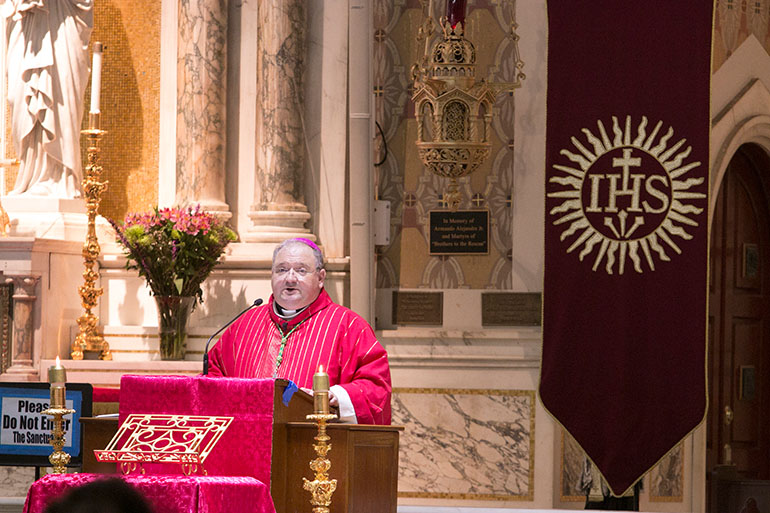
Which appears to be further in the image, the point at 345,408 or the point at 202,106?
the point at 202,106

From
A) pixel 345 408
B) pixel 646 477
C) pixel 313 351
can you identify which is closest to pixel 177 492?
pixel 345 408

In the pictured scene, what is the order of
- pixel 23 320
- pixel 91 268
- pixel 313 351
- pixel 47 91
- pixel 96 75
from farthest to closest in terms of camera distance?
pixel 47 91
pixel 91 268
pixel 96 75
pixel 23 320
pixel 313 351

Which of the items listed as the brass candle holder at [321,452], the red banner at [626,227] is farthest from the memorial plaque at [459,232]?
the brass candle holder at [321,452]

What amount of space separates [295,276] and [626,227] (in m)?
2.53

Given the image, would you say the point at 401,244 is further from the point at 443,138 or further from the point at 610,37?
the point at 610,37

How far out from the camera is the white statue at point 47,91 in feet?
23.6

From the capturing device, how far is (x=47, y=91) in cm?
719

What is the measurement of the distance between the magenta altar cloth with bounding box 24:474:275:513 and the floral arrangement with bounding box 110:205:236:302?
3.07m

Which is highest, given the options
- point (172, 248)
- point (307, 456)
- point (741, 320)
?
point (172, 248)

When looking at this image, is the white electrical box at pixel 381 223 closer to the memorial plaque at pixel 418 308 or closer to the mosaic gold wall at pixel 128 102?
the memorial plaque at pixel 418 308

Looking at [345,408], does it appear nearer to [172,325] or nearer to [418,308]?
[172,325]

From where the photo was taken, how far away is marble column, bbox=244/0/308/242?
7406mm

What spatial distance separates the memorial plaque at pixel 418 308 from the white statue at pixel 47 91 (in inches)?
82.1

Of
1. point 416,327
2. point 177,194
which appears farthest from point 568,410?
point 177,194
